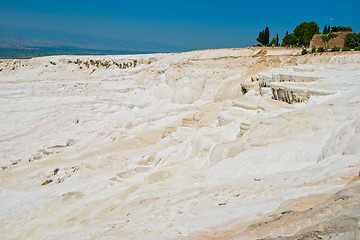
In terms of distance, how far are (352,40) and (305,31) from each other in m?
7.22

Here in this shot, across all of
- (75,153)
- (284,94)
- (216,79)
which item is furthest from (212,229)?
(216,79)

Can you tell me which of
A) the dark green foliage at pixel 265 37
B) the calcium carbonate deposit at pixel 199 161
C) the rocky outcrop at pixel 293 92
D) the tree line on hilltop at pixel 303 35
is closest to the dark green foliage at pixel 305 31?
the tree line on hilltop at pixel 303 35

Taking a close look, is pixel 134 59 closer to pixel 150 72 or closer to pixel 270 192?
pixel 150 72

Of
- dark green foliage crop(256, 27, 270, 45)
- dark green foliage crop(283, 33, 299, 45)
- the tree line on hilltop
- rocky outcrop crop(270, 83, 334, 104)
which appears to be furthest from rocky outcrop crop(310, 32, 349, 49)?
rocky outcrop crop(270, 83, 334, 104)

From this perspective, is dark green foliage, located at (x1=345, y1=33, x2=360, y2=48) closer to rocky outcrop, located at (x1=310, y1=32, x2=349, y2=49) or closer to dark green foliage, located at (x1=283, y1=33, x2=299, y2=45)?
rocky outcrop, located at (x1=310, y1=32, x2=349, y2=49)

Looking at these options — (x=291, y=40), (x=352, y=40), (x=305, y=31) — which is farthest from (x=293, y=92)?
(x=291, y=40)

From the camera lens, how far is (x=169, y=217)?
602 cm

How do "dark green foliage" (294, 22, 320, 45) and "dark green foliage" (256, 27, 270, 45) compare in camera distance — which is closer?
"dark green foliage" (294, 22, 320, 45)

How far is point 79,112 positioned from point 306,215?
2412 centimetres

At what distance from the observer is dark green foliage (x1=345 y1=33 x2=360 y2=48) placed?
29.3 meters

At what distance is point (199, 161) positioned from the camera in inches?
407

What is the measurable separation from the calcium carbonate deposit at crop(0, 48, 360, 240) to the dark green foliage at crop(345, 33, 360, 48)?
9796mm

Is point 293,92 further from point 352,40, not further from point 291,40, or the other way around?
point 291,40

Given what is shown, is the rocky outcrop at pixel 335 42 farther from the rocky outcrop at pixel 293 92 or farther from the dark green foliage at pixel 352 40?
the rocky outcrop at pixel 293 92
